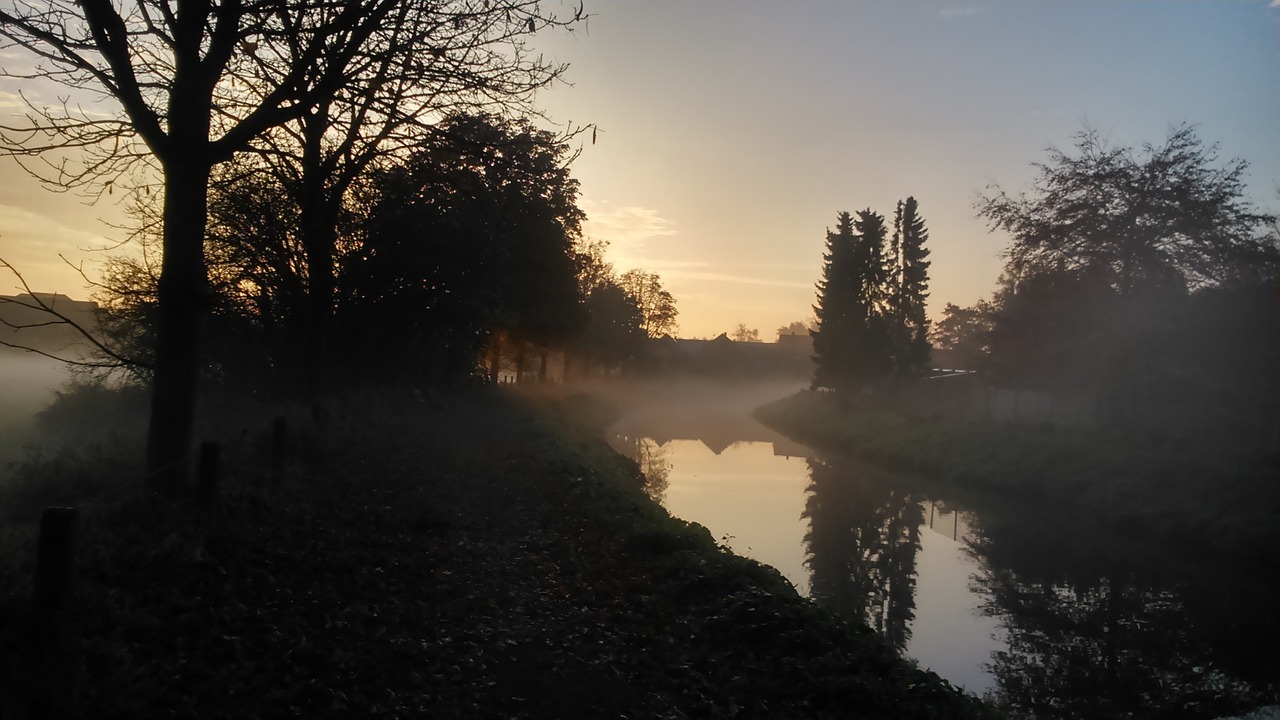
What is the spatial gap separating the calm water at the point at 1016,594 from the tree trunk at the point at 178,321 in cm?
950

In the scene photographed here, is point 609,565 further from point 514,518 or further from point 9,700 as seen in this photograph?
point 9,700

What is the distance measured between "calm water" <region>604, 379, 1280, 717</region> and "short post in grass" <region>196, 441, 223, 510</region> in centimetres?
895

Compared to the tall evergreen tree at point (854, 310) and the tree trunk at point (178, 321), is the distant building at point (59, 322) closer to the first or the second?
the tree trunk at point (178, 321)

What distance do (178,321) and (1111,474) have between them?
24056mm

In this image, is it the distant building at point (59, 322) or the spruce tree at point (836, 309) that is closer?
the distant building at point (59, 322)

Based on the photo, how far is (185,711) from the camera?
4.98m

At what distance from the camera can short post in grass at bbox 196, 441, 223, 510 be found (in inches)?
326

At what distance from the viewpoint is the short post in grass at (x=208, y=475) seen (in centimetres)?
828

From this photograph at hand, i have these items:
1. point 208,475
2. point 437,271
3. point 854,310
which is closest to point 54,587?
point 208,475

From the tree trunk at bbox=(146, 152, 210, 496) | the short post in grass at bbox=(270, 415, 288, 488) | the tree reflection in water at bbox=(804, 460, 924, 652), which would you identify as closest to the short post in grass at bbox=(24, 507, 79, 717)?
the tree trunk at bbox=(146, 152, 210, 496)

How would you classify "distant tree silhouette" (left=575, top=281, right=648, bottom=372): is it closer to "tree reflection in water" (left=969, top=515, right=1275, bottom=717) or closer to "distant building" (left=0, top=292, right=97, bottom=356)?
"distant building" (left=0, top=292, right=97, bottom=356)

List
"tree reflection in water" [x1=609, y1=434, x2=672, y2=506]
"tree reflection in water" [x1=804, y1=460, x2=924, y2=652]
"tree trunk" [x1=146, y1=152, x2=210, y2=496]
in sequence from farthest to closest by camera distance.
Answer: "tree reflection in water" [x1=609, y1=434, x2=672, y2=506], "tree reflection in water" [x1=804, y1=460, x2=924, y2=652], "tree trunk" [x1=146, y1=152, x2=210, y2=496]

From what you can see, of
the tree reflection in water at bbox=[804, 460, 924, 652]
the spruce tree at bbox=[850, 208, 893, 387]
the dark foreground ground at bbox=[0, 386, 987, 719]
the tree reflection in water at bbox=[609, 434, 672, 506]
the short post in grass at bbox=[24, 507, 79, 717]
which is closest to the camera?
the short post in grass at bbox=[24, 507, 79, 717]

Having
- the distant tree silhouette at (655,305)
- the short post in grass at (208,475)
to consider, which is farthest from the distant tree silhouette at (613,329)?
the short post in grass at (208,475)
